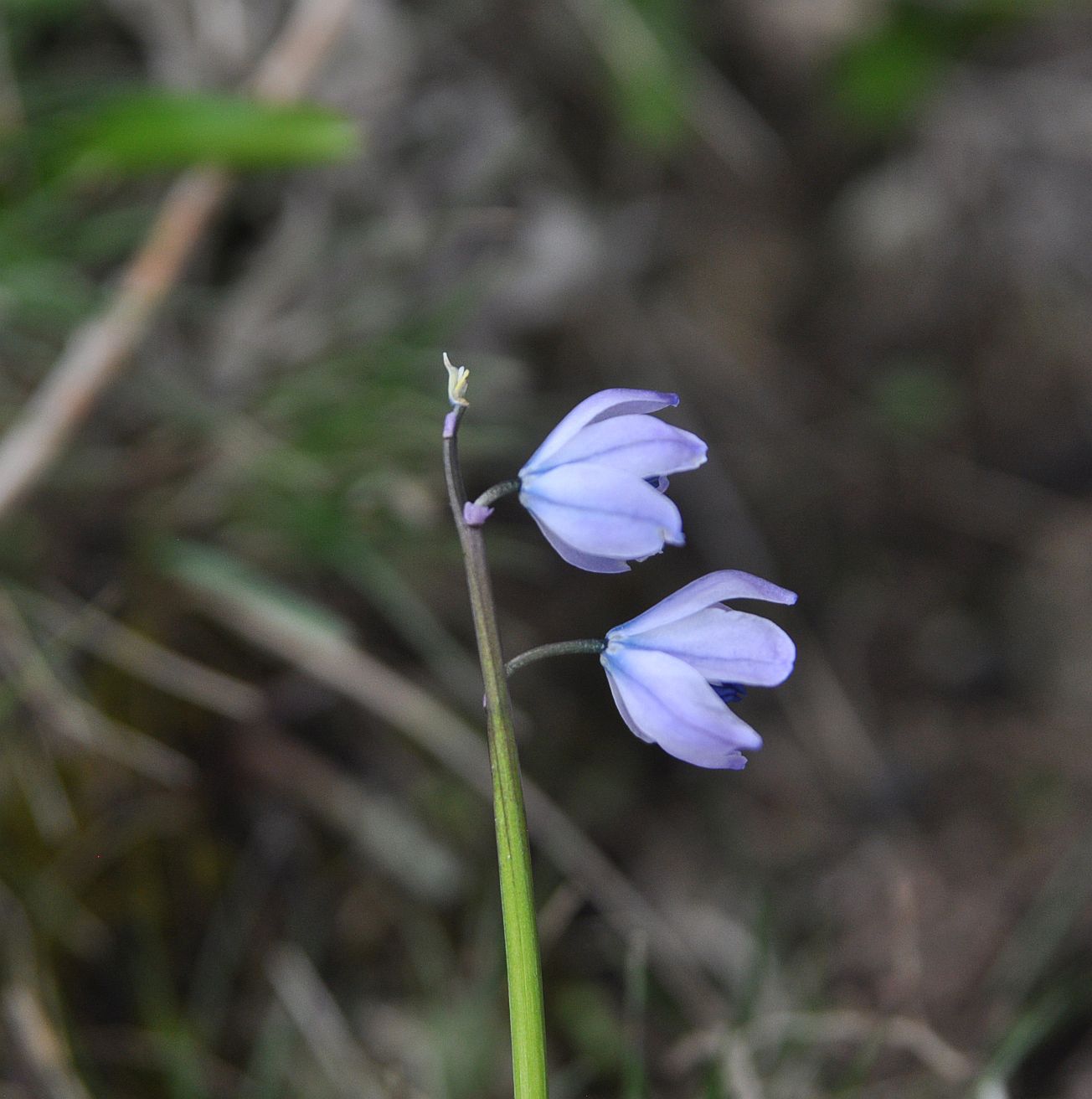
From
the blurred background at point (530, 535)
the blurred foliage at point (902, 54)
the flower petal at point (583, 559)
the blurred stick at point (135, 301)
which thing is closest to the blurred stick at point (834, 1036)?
the blurred background at point (530, 535)

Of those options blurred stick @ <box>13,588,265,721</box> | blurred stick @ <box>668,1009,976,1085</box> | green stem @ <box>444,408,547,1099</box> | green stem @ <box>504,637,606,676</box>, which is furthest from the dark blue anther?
blurred stick @ <box>13,588,265,721</box>

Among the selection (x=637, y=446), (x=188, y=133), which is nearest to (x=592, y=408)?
(x=637, y=446)

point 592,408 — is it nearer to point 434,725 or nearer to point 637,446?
point 637,446

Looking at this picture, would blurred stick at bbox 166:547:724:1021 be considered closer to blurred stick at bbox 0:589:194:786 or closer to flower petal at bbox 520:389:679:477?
blurred stick at bbox 0:589:194:786

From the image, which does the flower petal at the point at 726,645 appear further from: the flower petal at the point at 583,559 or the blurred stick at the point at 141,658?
A: the blurred stick at the point at 141,658

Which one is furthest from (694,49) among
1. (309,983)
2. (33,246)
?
(309,983)
